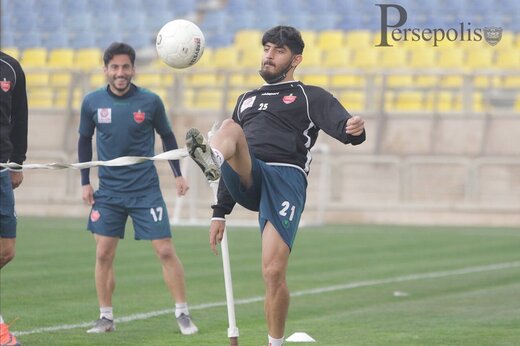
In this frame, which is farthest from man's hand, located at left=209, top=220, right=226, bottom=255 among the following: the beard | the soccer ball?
the soccer ball

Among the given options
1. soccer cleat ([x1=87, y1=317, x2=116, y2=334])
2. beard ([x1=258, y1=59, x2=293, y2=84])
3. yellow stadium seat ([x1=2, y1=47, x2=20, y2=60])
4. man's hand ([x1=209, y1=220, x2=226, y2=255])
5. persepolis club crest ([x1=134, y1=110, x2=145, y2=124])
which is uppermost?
yellow stadium seat ([x1=2, y1=47, x2=20, y2=60])

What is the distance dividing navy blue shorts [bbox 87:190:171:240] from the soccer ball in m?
1.87

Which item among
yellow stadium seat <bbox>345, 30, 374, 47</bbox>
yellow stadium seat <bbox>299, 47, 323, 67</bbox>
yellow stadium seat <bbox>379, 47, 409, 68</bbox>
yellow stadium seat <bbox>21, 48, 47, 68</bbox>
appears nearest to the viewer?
yellow stadium seat <bbox>379, 47, 409, 68</bbox>

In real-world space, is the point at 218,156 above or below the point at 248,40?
below

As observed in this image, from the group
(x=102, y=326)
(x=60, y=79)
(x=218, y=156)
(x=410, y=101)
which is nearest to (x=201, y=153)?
(x=218, y=156)

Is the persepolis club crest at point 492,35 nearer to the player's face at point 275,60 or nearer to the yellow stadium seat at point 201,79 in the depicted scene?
the yellow stadium seat at point 201,79

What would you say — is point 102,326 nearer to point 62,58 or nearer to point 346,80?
point 346,80

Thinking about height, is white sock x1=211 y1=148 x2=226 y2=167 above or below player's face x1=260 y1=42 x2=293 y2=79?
below

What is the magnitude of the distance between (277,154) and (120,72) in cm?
245

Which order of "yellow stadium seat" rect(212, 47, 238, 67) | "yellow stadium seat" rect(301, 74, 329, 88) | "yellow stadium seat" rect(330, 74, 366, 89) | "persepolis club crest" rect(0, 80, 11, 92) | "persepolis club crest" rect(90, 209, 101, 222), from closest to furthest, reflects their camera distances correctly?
1. "persepolis club crest" rect(0, 80, 11, 92)
2. "persepolis club crest" rect(90, 209, 101, 222)
3. "yellow stadium seat" rect(330, 74, 366, 89)
4. "yellow stadium seat" rect(301, 74, 329, 88)
5. "yellow stadium seat" rect(212, 47, 238, 67)

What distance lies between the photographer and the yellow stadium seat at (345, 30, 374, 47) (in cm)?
2894

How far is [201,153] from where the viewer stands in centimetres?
725

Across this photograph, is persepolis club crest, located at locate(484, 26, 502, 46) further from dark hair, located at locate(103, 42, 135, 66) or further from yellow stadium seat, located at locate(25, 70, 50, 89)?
dark hair, located at locate(103, 42, 135, 66)

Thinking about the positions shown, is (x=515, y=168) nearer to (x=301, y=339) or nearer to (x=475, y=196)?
(x=475, y=196)
